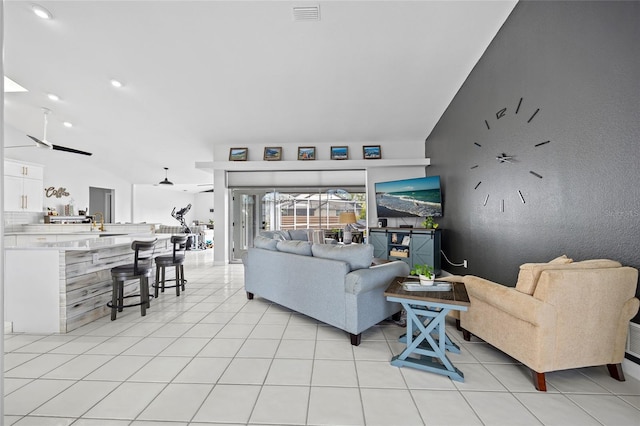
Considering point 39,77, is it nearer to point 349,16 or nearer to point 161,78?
point 161,78

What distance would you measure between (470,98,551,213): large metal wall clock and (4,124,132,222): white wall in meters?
9.22

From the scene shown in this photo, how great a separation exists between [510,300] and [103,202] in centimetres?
1124

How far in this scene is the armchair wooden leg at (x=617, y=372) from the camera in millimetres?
1848

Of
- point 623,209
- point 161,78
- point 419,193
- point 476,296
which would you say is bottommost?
point 476,296

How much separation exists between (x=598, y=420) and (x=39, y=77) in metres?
7.58

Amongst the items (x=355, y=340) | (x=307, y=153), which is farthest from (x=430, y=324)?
(x=307, y=153)

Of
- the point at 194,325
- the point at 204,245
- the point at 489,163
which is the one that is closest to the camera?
the point at 194,325

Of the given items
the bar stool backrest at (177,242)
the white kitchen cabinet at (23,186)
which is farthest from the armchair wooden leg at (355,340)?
the white kitchen cabinet at (23,186)

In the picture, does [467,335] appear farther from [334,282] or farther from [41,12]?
[41,12]

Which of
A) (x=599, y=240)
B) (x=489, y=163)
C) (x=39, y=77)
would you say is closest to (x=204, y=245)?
(x=39, y=77)

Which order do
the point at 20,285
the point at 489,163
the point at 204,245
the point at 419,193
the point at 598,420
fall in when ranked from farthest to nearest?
the point at 204,245
the point at 419,193
the point at 489,163
the point at 20,285
the point at 598,420

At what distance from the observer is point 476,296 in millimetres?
2244

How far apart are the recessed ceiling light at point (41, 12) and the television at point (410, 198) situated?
5.45m

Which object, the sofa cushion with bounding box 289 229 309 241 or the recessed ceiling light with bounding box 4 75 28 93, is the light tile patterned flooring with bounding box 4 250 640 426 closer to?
the sofa cushion with bounding box 289 229 309 241
